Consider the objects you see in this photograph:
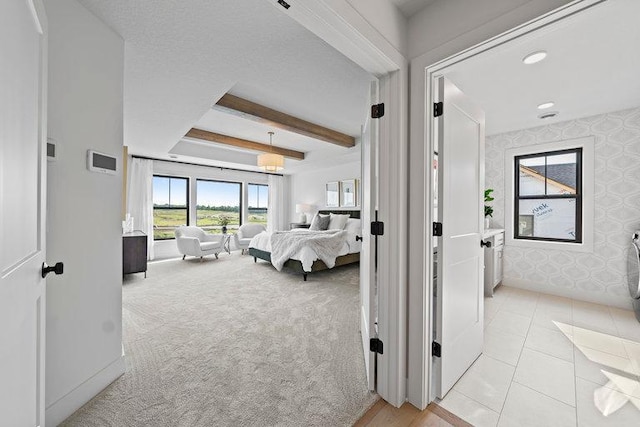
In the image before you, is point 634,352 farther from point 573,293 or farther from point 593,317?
point 573,293

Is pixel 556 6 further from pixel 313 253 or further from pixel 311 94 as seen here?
pixel 313 253

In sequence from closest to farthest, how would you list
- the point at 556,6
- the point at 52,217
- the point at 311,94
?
1. the point at 556,6
2. the point at 52,217
3. the point at 311,94

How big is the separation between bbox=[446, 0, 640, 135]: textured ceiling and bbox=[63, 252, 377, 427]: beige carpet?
2.16 m

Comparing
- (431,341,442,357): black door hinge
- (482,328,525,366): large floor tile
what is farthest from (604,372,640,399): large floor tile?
(431,341,442,357): black door hinge

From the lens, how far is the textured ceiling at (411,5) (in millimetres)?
1502

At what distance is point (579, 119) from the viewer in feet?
10.8

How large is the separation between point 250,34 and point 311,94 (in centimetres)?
118

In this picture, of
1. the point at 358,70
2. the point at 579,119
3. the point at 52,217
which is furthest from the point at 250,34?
the point at 579,119

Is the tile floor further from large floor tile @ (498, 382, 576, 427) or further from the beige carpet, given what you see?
the beige carpet

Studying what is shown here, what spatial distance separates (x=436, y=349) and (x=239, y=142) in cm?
488

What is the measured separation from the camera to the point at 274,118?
146 inches

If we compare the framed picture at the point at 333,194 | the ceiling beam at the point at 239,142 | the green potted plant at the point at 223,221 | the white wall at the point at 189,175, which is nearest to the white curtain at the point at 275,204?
the white wall at the point at 189,175

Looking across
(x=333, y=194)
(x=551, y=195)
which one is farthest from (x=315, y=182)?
(x=551, y=195)

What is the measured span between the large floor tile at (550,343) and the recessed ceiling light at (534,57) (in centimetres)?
241
